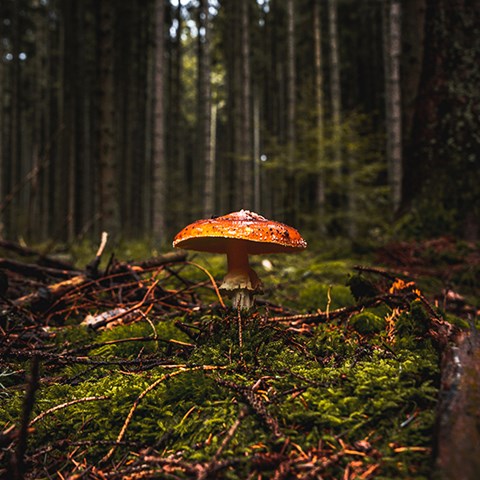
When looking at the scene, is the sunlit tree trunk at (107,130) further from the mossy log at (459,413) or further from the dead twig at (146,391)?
the mossy log at (459,413)

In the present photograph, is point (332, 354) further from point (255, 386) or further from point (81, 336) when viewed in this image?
point (81, 336)

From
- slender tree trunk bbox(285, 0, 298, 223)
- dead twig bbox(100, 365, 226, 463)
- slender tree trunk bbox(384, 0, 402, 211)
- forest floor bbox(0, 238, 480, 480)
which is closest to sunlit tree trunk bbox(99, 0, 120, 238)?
slender tree trunk bbox(285, 0, 298, 223)

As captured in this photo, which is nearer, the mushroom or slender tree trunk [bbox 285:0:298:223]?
the mushroom

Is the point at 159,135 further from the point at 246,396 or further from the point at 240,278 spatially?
the point at 246,396

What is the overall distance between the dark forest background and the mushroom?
2618mm

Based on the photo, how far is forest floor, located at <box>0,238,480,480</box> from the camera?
101 centimetres

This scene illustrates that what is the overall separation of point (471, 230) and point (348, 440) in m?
3.93

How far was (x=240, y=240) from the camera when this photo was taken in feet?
6.12

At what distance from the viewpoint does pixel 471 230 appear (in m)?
4.25

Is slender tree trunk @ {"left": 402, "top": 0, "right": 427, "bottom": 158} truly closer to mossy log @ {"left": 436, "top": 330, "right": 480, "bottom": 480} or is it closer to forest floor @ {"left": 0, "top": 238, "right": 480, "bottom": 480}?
forest floor @ {"left": 0, "top": 238, "right": 480, "bottom": 480}

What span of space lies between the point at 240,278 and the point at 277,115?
23.5m

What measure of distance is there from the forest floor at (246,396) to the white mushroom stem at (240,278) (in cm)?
11

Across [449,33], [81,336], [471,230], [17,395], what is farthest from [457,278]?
[17,395]

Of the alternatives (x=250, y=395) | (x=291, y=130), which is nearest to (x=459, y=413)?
(x=250, y=395)
